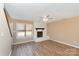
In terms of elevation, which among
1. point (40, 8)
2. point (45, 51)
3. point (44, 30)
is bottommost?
point (45, 51)

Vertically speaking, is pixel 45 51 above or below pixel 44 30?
below

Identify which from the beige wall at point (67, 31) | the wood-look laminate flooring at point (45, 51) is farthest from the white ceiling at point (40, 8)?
the wood-look laminate flooring at point (45, 51)

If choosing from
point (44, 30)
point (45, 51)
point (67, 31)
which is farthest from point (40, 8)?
point (44, 30)

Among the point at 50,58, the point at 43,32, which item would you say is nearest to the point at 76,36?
the point at 43,32

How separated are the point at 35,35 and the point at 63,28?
2620 mm

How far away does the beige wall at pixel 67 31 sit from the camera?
5033mm

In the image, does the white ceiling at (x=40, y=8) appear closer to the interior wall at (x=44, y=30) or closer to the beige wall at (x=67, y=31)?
the beige wall at (x=67, y=31)

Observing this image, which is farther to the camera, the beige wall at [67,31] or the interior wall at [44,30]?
the interior wall at [44,30]

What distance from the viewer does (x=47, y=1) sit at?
8.52 ft

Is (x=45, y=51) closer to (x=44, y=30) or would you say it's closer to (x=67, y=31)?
(x=67, y=31)

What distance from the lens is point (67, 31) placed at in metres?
5.64

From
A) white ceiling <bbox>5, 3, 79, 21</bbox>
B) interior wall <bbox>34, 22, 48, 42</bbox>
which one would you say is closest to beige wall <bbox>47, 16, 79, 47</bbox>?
interior wall <bbox>34, 22, 48, 42</bbox>

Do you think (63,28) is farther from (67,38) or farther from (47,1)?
(47,1)

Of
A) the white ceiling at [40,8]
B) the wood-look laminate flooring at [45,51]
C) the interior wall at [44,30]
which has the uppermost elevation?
the white ceiling at [40,8]
